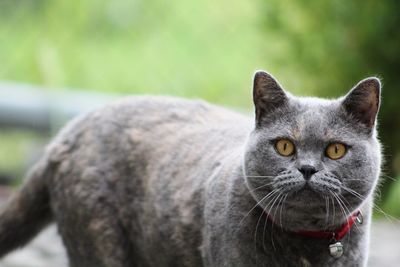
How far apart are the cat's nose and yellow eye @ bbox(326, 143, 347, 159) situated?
12cm

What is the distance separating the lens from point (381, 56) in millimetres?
6117

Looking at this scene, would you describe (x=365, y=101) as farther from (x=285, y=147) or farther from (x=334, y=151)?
(x=285, y=147)

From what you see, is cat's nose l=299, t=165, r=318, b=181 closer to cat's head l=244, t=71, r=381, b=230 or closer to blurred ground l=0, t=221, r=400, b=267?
cat's head l=244, t=71, r=381, b=230

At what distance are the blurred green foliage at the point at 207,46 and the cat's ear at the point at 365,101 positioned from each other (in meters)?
2.40

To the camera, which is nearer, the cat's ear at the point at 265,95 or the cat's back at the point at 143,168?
the cat's ear at the point at 265,95

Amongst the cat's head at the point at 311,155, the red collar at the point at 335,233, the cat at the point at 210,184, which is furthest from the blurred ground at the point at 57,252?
the cat's head at the point at 311,155

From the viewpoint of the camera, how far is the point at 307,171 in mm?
3207

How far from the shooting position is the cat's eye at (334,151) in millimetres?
3293

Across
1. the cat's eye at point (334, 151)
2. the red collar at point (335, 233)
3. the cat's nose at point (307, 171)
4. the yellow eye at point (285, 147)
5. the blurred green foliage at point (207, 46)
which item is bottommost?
the blurred green foliage at point (207, 46)

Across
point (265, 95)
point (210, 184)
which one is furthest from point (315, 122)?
point (210, 184)

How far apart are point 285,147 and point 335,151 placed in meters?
0.18

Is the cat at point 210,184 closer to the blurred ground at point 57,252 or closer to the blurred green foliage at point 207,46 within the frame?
the blurred ground at point 57,252

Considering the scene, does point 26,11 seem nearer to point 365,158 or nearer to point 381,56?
point 381,56

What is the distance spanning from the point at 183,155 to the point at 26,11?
12.2ft
